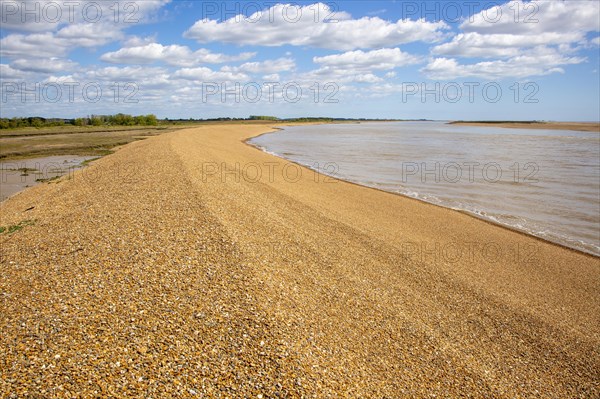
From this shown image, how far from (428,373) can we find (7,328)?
608 centimetres

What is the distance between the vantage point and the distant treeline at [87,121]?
91.4 m

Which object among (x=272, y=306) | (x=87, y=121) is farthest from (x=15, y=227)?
(x=87, y=121)

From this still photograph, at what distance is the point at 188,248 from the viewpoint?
8250 millimetres

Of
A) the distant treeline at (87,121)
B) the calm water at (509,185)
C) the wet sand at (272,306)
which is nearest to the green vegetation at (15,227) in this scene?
the wet sand at (272,306)

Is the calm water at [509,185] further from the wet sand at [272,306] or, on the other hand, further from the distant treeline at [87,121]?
the distant treeline at [87,121]

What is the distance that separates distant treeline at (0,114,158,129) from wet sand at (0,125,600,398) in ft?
323

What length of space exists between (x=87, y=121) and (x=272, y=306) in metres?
123

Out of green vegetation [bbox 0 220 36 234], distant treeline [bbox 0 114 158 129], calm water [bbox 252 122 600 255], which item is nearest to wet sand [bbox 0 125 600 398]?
green vegetation [bbox 0 220 36 234]

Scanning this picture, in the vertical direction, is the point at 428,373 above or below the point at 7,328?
below

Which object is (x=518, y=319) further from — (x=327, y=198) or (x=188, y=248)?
(x=327, y=198)

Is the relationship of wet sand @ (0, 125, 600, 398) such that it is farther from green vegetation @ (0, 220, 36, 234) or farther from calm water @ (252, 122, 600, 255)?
calm water @ (252, 122, 600, 255)

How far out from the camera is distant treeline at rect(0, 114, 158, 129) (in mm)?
91431

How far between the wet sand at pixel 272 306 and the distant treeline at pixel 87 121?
98305mm

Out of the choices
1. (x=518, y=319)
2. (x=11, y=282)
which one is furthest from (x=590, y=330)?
(x=11, y=282)
